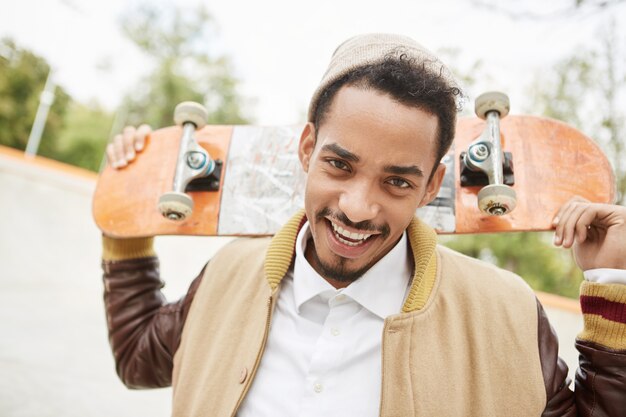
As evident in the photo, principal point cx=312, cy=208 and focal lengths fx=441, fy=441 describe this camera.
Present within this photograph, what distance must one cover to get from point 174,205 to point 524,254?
44.9ft

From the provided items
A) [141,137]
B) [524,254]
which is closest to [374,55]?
[141,137]

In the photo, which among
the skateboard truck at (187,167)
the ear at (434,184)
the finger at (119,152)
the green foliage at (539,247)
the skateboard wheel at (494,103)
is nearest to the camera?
the ear at (434,184)

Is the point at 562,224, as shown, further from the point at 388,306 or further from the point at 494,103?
the point at 388,306

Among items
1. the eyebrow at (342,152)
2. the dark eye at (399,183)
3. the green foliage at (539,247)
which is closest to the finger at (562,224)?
the dark eye at (399,183)

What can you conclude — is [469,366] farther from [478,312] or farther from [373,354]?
[373,354]

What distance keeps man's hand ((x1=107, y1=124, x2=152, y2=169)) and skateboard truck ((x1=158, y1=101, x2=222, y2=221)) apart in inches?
10.8

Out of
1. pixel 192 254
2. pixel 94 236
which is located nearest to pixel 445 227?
pixel 192 254

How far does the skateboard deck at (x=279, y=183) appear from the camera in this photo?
167cm

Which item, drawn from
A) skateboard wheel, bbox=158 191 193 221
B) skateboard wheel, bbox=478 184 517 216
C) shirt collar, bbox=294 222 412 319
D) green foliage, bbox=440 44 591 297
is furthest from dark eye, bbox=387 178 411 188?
green foliage, bbox=440 44 591 297

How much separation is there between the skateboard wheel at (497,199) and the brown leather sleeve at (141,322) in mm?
1108

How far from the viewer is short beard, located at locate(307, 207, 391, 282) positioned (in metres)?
1.29

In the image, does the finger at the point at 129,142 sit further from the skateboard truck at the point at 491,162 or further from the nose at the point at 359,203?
the skateboard truck at the point at 491,162

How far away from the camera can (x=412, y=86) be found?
4.12ft

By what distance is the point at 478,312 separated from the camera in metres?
1.39
